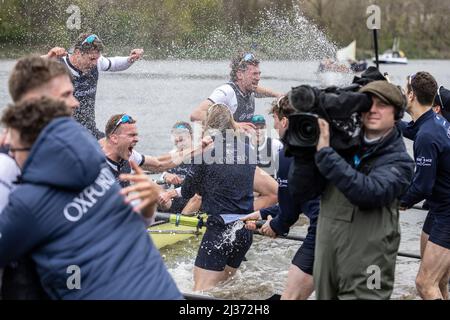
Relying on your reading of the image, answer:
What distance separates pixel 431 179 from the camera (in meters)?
5.63

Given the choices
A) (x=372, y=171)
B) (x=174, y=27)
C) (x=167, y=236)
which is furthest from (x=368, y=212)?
(x=174, y=27)

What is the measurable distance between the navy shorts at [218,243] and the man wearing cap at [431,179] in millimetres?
1423

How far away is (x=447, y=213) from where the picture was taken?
5.88m

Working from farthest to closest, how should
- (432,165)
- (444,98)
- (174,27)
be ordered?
(174,27) < (444,98) < (432,165)

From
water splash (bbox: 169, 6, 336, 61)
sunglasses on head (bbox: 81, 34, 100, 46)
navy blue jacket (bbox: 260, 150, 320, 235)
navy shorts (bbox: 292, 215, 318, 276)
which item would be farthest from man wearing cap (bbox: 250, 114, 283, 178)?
water splash (bbox: 169, 6, 336, 61)

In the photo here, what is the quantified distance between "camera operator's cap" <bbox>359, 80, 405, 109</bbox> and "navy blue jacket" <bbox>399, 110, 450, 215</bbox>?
175cm

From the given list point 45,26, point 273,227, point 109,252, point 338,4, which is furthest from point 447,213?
point 338,4

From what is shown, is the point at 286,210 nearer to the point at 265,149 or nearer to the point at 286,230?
the point at 286,230

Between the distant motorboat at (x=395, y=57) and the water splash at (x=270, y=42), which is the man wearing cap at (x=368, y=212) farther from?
the distant motorboat at (x=395, y=57)

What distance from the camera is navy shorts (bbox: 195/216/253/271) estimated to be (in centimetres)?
630

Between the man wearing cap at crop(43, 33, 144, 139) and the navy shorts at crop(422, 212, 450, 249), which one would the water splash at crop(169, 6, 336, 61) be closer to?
the man wearing cap at crop(43, 33, 144, 139)

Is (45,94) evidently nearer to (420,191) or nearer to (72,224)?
(72,224)

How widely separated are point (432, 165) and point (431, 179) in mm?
109

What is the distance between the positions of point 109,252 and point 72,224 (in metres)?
0.18
